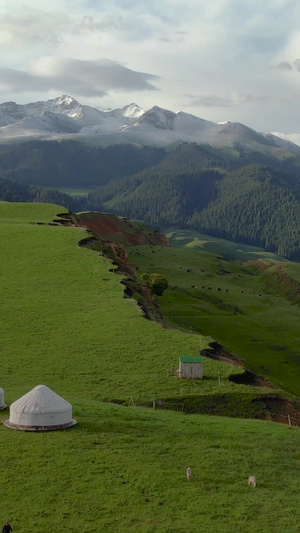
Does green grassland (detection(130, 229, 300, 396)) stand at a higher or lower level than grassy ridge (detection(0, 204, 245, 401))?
lower

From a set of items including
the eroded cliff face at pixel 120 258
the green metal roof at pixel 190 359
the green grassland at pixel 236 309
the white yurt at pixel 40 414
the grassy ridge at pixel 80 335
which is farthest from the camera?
the green grassland at pixel 236 309

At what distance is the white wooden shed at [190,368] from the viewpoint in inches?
2096

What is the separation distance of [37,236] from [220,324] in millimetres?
33076

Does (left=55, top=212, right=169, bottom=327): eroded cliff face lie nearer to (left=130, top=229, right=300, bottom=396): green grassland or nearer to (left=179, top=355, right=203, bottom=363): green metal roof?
(left=130, top=229, right=300, bottom=396): green grassland

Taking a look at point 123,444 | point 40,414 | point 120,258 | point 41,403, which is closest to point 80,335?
point 41,403

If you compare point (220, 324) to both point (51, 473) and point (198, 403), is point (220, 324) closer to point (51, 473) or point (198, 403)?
point (198, 403)

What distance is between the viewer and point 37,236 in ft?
344

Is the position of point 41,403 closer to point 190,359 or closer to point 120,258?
point 190,359

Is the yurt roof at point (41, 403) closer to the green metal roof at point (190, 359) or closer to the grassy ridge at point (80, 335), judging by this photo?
the grassy ridge at point (80, 335)

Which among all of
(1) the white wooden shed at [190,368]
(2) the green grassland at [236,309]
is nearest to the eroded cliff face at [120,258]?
(2) the green grassland at [236,309]

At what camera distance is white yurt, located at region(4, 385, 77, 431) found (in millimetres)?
39406

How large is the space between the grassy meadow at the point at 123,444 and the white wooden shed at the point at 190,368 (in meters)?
0.95

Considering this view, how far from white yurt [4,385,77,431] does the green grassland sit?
46692 millimetres

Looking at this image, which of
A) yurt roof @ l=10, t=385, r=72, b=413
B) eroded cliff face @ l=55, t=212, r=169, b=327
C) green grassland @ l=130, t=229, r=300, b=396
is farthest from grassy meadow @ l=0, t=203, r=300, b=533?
green grassland @ l=130, t=229, r=300, b=396
